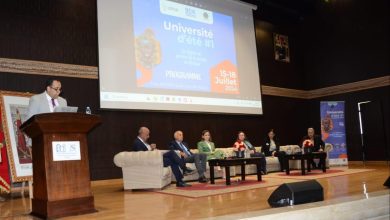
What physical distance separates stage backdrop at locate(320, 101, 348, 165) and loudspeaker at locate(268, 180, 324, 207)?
6.02 metres

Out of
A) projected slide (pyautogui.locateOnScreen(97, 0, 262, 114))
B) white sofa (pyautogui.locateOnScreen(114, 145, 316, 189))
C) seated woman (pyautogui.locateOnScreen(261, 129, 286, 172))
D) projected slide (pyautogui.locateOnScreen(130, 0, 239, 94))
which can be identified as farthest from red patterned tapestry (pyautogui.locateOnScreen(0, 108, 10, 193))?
seated woman (pyautogui.locateOnScreen(261, 129, 286, 172))

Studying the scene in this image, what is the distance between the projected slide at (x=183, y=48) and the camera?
6.81 metres

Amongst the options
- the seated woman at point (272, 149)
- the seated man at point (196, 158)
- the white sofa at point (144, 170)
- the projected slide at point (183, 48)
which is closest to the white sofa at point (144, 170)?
the white sofa at point (144, 170)

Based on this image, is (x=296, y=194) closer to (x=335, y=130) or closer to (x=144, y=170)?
(x=144, y=170)

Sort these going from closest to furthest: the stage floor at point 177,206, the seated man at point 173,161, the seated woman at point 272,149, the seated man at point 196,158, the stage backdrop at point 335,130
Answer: the stage floor at point 177,206 → the seated man at point 173,161 → the seated man at point 196,158 → the seated woman at point 272,149 → the stage backdrop at point 335,130

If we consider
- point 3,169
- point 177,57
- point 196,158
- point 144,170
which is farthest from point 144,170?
point 177,57

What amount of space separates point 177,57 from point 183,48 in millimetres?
254

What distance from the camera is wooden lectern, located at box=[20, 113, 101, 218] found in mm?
3012

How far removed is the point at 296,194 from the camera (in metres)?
2.61

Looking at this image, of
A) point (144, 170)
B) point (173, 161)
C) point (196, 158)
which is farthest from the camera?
point (196, 158)

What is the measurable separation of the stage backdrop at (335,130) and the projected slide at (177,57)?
172 centimetres

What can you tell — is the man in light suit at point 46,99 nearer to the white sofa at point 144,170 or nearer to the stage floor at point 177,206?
the stage floor at point 177,206

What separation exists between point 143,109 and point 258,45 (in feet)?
13.3

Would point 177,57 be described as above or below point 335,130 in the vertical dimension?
above
